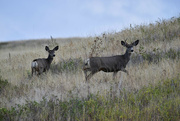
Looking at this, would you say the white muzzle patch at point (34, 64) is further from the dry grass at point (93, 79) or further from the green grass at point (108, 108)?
the green grass at point (108, 108)

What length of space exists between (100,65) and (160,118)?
3752 mm

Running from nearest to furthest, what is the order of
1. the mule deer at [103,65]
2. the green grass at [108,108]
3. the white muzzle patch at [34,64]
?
the green grass at [108,108]
the mule deer at [103,65]
the white muzzle patch at [34,64]

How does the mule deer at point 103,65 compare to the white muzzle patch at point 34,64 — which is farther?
the white muzzle patch at point 34,64

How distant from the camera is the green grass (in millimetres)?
5035

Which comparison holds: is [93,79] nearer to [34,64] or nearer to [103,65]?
[103,65]

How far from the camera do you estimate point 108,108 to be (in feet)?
17.6

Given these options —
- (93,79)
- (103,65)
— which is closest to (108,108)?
(93,79)

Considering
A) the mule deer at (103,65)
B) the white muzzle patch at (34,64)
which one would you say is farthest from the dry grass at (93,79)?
the white muzzle patch at (34,64)

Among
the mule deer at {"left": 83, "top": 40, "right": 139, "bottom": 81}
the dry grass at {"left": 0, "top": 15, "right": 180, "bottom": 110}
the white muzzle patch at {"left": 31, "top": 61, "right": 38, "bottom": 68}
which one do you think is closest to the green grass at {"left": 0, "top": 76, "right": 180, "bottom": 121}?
the dry grass at {"left": 0, "top": 15, "right": 180, "bottom": 110}

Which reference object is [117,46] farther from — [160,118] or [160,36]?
[160,118]

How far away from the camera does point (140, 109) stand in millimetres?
5430

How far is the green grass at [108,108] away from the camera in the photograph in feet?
16.5

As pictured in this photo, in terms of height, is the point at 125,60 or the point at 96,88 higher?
the point at 125,60

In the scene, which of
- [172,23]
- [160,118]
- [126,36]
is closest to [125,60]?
[160,118]
